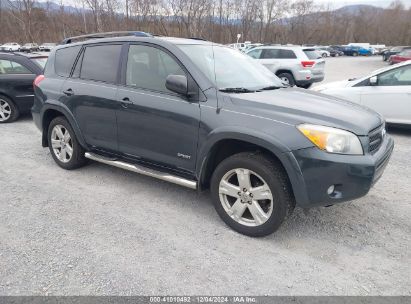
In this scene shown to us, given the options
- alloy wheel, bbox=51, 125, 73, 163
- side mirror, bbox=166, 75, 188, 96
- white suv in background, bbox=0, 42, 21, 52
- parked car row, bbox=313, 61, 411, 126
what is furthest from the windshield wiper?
white suv in background, bbox=0, 42, 21, 52

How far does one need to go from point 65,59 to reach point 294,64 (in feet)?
33.8

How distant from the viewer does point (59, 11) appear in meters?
45.6

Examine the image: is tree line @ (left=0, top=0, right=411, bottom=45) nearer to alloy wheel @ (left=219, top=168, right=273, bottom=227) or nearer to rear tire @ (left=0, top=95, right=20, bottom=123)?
rear tire @ (left=0, top=95, right=20, bottom=123)

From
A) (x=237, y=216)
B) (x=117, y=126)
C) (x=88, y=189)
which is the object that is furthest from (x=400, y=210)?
(x=88, y=189)

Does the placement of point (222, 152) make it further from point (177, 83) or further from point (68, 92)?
point (68, 92)

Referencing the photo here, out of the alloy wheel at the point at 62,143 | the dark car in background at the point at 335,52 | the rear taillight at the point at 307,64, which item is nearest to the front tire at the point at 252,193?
the alloy wheel at the point at 62,143

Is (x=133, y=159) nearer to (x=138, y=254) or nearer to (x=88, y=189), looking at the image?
(x=88, y=189)

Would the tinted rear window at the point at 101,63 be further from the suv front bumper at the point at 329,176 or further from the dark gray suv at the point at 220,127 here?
the suv front bumper at the point at 329,176

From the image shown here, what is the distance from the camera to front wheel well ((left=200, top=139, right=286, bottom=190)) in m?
3.18

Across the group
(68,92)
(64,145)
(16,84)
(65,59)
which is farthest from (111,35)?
(16,84)

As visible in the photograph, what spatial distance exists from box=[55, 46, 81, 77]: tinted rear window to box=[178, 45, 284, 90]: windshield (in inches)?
70.1

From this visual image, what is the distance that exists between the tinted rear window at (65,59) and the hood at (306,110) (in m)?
2.51

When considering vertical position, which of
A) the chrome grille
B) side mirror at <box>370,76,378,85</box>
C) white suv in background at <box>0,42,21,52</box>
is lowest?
the chrome grille

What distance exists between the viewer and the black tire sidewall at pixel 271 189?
2.95 meters
